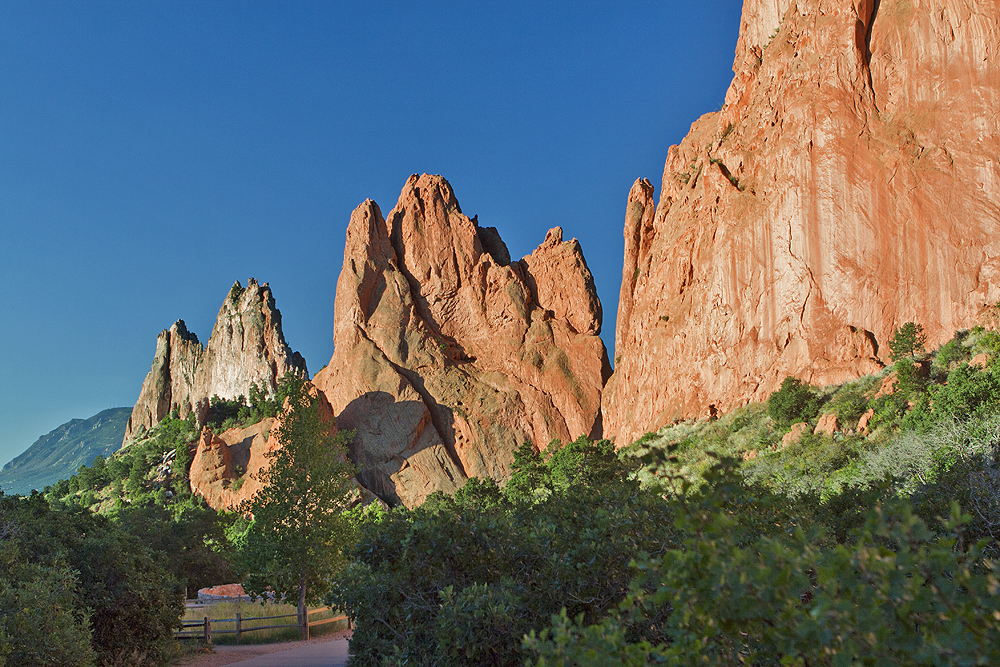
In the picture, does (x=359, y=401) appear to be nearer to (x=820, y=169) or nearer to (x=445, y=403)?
(x=445, y=403)

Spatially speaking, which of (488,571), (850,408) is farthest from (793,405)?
(488,571)

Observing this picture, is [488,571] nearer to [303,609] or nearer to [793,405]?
[303,609]

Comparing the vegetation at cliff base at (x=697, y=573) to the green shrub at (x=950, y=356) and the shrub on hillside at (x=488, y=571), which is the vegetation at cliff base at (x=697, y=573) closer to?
the shrub on hillside at (x=488, y=571)

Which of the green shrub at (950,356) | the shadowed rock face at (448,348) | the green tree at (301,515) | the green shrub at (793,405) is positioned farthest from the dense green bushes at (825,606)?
the shadowed rock face at (448,348)

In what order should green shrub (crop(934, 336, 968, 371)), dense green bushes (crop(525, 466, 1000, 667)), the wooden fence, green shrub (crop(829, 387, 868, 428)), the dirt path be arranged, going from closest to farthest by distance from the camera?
dense green bushes (crop(525, 466, 1000, 667))
the dirt path
the wooden fence
green shrub (crop(829, 387, 868, 428))
green shrub (crop(934, 336, 968, 371))

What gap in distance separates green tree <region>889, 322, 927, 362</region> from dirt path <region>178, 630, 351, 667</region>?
93.2 ft

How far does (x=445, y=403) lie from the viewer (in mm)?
56156

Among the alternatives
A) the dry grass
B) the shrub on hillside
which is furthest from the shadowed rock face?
the shrub on hillside

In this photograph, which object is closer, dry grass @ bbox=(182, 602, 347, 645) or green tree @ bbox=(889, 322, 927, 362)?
dry grass @ bbox=(182, 602, 347, 645)

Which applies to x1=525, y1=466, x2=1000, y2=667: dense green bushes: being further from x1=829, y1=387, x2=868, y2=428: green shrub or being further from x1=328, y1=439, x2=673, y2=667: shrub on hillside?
x1=829, y1=387, x2=868, y2=428: green shrub

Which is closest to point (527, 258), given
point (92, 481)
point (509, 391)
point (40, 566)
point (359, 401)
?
point (509, 391)

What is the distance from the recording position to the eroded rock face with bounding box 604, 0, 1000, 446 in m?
33.5

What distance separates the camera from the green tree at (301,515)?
62.9ft

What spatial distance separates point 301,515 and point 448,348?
130ft
